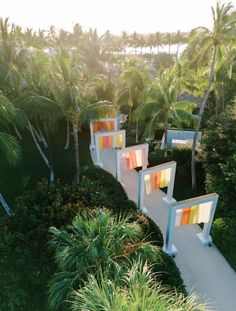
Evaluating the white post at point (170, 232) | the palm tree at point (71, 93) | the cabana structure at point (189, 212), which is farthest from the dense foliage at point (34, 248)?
the palm tree at point (71, 93)

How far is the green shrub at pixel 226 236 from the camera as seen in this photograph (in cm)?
1195

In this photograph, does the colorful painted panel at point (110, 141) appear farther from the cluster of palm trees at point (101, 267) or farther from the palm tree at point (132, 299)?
the palm tree at point (132, 299)

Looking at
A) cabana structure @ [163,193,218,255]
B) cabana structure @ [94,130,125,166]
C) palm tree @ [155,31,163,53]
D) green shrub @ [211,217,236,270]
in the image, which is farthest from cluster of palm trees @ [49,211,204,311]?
palm tree @ [155,31,163,53]

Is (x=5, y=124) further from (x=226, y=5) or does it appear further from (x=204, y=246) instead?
(x=226, y=5)

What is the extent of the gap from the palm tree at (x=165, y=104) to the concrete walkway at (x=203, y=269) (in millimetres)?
6511

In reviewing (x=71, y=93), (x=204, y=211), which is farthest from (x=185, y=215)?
(x=71, y=93)

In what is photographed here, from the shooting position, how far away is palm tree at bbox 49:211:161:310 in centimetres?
714

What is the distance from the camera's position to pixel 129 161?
16562mm

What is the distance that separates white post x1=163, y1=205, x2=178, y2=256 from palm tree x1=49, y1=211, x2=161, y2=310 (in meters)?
3.40

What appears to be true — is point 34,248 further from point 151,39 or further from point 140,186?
point 151,39

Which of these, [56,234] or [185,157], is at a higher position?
[56,234]

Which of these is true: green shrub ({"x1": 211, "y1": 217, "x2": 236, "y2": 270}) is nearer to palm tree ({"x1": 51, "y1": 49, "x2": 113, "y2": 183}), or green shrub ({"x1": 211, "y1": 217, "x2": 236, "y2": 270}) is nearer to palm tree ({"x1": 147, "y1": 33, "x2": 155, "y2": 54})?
palm tree ({"x1": 51, "y1": 49, "x2": 113, "y2": 183})

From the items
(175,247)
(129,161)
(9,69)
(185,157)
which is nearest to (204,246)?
(175,247)

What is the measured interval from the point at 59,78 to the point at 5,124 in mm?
3897
